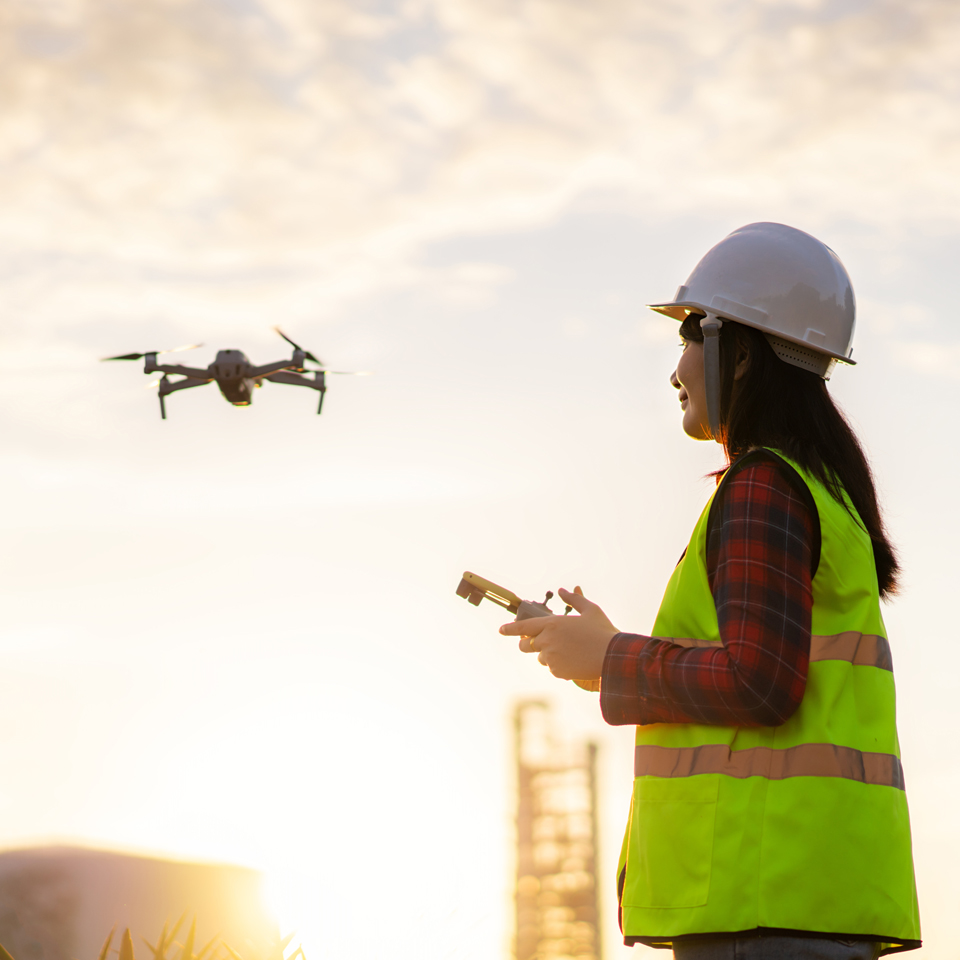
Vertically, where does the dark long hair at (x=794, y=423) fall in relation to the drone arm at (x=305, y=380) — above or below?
below

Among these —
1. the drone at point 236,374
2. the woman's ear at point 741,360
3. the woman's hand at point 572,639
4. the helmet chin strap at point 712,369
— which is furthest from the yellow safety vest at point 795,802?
the drone at point 236,374

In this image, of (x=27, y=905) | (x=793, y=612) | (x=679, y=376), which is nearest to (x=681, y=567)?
(x=793, y=612)

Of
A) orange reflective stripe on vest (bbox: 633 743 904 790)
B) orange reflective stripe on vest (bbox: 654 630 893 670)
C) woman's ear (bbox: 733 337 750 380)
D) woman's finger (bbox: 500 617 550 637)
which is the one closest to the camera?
orange reflective stripe on vest (bbox: 633 743 904 790)

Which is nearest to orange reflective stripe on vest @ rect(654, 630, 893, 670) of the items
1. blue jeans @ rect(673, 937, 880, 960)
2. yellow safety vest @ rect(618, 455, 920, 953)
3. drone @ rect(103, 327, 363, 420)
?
yellow safety vest @ rect(618, 455, 920, 953)

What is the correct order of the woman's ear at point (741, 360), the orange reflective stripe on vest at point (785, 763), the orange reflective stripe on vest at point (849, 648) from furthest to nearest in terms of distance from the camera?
the woman's ear at point (741, 360), the orange reflective stripe on vest at point (849, 648), the orange reflective stripe on vest at point (785, 763)

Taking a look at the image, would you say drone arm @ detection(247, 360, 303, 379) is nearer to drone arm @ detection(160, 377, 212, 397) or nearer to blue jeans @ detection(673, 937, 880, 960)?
drone arm @ detection(160, 377, 212, 397)

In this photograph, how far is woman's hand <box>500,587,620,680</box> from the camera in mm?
3426

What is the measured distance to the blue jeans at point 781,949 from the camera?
293 cm

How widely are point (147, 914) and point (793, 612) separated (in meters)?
145

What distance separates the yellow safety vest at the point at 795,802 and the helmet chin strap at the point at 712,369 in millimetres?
371

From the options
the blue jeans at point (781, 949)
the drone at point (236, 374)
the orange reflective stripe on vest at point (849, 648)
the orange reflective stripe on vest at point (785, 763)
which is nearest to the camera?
the blue jeans at point (781, 949)

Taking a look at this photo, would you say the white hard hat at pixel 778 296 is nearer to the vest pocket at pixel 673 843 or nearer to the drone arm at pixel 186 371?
the vest pocket at pixel 673 843

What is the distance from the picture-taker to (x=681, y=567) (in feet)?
11.0

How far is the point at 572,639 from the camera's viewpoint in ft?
11.4
